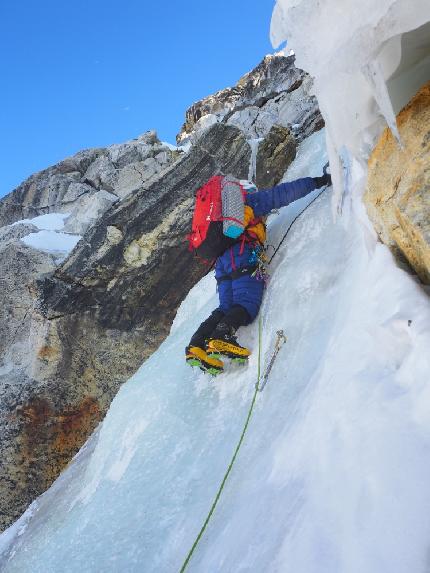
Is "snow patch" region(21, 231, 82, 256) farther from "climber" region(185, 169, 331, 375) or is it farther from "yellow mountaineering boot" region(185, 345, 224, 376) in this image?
"yellow mountaineering boot" region(185, 345, 224, 376)

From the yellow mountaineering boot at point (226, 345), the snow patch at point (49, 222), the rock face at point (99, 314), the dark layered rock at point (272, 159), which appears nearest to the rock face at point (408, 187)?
the yellow mountaineering boot at point (226, 345)

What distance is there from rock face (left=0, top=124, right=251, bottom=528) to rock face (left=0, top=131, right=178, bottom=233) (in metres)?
5.60

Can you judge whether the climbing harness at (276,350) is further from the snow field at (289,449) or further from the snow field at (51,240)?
the snow field at (51,240)

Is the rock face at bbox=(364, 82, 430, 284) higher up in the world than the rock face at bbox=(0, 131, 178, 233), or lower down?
lower down

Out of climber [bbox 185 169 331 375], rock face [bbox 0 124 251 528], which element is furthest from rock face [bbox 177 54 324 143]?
climber [bbox 185 169 331 375]

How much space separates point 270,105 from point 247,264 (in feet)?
36.1

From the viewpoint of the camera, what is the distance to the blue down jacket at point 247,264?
4.73m

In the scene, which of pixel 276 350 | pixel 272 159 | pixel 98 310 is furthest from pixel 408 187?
pixel 98 310

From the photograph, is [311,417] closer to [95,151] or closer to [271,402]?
[271,402]

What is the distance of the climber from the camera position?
4.34 metres

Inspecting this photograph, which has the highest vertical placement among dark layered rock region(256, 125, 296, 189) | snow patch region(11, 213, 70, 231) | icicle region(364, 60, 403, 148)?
snow patch region(11, 213, 70, 231)

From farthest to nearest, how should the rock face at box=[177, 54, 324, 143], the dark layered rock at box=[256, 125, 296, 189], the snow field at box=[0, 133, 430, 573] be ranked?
1. the rock face at box=[177, 54, 324, 143]
2. the dark layered rock at box=[256, 125, 296, 189]
3. the snow field at box=[0, 133, 430, 573]

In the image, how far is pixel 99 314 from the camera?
8.30 metres

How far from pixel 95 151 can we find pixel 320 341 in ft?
54.0
